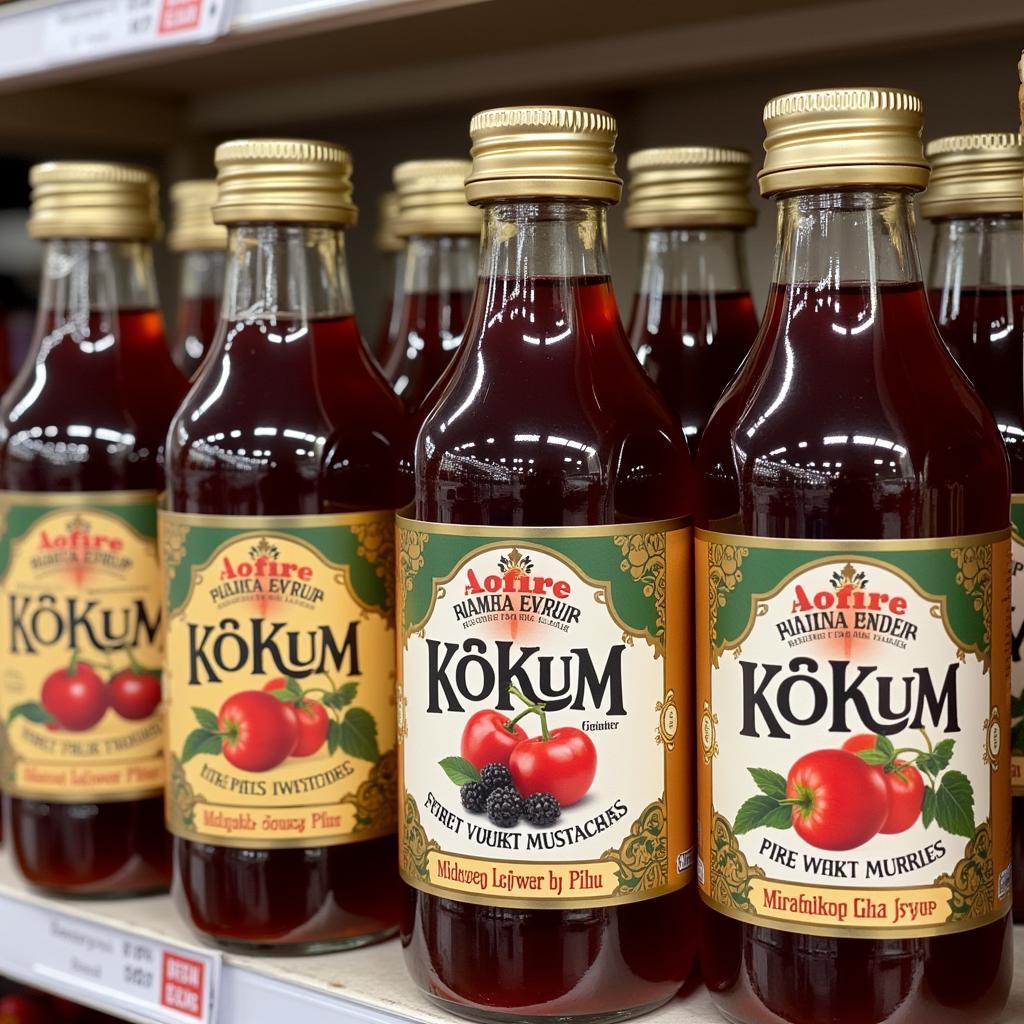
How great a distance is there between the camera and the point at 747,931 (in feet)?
2.48

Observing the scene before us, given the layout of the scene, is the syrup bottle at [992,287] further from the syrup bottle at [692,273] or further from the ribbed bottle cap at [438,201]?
the ribbed bottle cap at [438,201]

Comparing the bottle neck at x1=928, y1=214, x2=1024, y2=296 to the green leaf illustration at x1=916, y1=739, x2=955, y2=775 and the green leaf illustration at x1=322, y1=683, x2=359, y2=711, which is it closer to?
the green leaf illustration at x1=916, y1=739, x2=955, y2=775

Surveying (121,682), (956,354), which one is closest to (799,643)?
(956,354)

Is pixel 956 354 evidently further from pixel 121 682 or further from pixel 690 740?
pixel 121 682

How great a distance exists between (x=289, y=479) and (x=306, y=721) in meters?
0.15

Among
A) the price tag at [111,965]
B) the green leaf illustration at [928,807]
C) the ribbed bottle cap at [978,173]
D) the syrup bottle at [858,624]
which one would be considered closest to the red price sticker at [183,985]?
the price tag at [111,965]

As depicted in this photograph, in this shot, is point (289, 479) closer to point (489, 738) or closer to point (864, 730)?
point (489, 738)

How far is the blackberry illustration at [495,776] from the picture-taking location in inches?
→ 30.4

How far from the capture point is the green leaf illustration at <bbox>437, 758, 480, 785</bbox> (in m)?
0.78

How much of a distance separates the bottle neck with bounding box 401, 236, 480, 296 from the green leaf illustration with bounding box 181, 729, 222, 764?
0.37 metres

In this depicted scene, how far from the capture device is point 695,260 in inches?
37.8

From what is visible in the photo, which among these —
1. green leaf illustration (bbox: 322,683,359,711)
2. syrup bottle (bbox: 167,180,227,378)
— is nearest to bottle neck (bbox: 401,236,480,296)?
syrup bottle (bbox: 167,180,227,378)

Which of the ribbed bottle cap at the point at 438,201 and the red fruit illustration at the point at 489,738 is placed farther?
the ribbed bottle cap at the point at 438,201

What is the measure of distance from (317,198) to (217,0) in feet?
0.48
